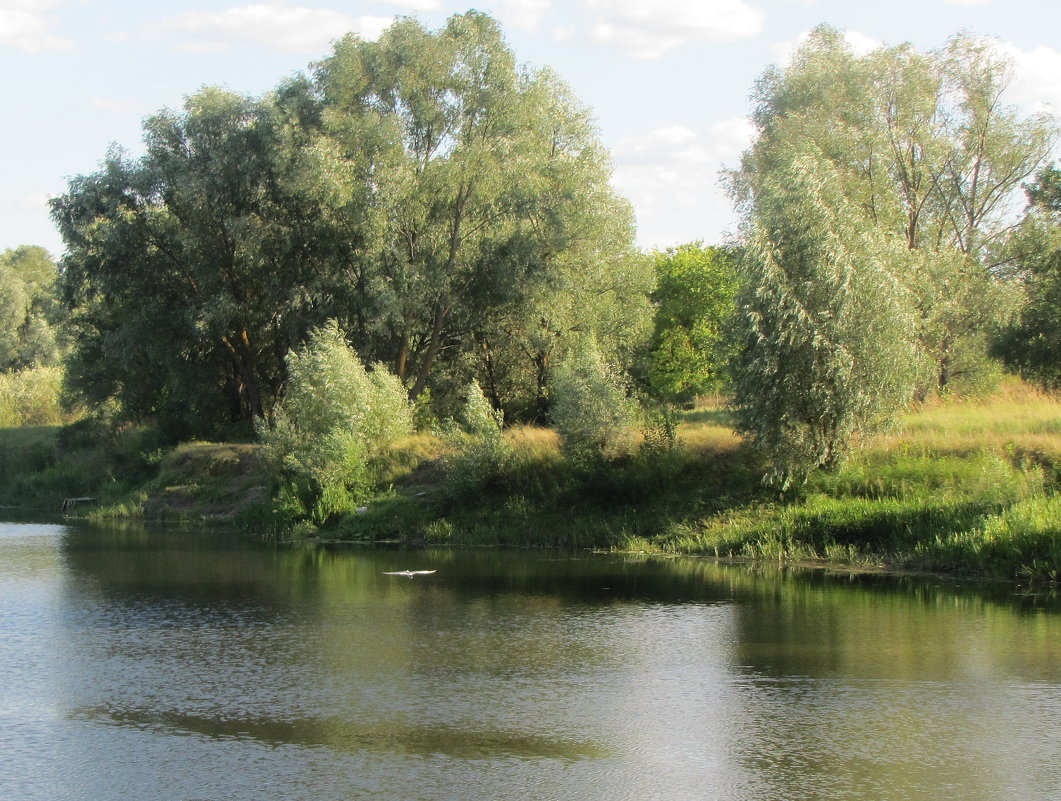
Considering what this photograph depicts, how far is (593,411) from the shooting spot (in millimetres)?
31609

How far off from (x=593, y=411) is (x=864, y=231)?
9060mm

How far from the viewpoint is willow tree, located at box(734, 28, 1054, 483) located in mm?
27969

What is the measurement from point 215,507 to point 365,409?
28.0 ft

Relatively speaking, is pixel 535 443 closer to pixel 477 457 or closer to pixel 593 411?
pixel 477 457

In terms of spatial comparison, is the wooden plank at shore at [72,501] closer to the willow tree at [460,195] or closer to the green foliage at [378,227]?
the green foliage at [378,227]

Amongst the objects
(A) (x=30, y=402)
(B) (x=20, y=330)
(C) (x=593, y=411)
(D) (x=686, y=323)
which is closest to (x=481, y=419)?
(C) (x=593, y=411)

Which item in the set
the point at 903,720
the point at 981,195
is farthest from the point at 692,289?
the point at 903,720

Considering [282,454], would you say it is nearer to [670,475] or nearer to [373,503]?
[373,503]

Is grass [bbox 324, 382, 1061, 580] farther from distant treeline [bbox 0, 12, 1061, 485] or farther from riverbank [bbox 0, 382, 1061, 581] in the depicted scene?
distant treeline [bbox 0, 12, 1061, 485]

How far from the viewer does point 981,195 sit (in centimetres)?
4103

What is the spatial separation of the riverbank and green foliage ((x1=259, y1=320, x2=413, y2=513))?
24.7 inches

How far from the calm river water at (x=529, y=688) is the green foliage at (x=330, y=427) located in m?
10.5

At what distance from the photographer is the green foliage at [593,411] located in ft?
104

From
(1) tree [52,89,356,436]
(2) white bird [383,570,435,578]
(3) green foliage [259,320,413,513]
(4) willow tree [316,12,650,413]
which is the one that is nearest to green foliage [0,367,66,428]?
(1) tree [52,89,356,436]
